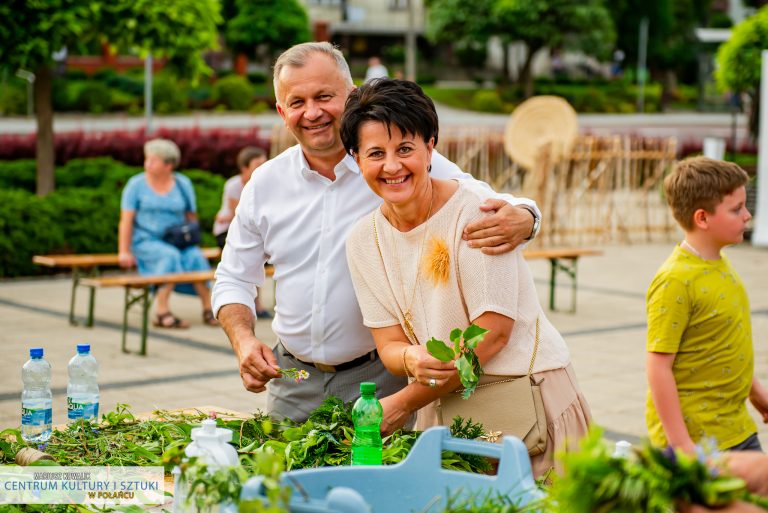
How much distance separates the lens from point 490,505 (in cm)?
229

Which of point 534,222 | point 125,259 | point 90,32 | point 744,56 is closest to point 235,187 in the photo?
point 125,259

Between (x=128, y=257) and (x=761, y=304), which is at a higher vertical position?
(x=128, y=257)

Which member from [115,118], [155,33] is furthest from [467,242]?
[115,118]

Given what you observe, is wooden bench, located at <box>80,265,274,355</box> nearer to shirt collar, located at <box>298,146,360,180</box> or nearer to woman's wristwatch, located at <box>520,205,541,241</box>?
shirt collar, located at <box>298,146,360,180</box>

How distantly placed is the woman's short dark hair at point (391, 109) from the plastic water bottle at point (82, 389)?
131 centimetres

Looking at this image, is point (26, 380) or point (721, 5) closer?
point (26, 380)

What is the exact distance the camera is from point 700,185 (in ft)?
12.5

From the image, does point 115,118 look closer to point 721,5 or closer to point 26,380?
point 26,380

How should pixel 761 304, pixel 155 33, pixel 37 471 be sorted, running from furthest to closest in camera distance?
1. pixel 155 33
2. pixel 761 304
3. pixel 37 471

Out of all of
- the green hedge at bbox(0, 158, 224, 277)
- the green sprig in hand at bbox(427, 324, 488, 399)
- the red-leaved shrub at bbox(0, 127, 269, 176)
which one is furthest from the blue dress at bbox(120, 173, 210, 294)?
the red-leaved shrub at bbox(0, 127, 269, 176)

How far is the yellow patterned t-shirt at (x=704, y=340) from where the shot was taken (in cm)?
377

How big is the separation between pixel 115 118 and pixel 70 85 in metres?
3.28

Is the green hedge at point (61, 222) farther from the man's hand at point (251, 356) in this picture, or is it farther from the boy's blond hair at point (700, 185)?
the boy's blond hair at point (700, 185)

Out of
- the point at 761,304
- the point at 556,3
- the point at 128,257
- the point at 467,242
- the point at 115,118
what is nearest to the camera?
the point at 467,242
